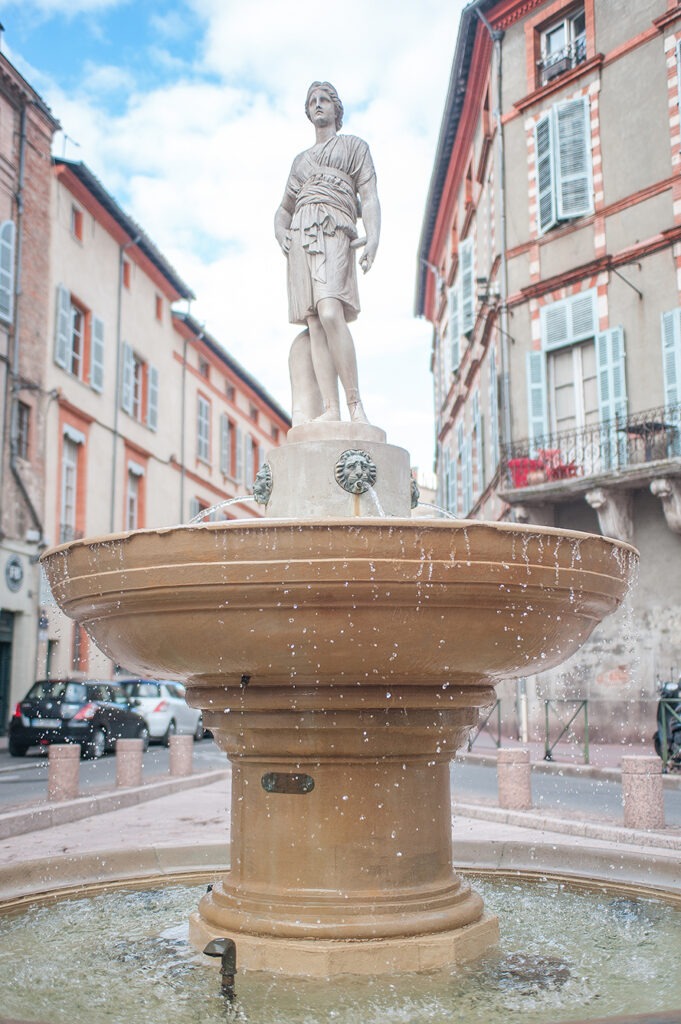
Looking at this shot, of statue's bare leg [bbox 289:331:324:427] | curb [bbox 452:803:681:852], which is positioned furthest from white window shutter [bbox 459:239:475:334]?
statue's bare leg [bbox 289:331:324:427]

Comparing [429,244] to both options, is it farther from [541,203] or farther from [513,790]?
[513,790]

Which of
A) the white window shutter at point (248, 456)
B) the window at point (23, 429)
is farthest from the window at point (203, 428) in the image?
the window at point (23, 429)

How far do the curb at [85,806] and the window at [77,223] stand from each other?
17299mm

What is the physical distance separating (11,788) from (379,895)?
9643 millimetres

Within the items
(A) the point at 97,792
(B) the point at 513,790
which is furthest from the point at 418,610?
(A) the point at 97,792

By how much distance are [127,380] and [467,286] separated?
1020 centimetres

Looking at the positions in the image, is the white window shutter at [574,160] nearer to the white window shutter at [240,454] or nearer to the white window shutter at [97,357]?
the white window shutter at [97,357]

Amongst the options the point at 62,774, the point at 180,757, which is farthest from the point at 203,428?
the point at 62,774

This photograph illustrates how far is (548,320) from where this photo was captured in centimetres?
1897

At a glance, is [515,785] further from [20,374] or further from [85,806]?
[20,374]

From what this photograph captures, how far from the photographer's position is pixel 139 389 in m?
30.0

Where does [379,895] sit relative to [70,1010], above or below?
above

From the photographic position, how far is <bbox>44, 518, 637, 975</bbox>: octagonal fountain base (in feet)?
9.84

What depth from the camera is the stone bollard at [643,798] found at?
763cm
